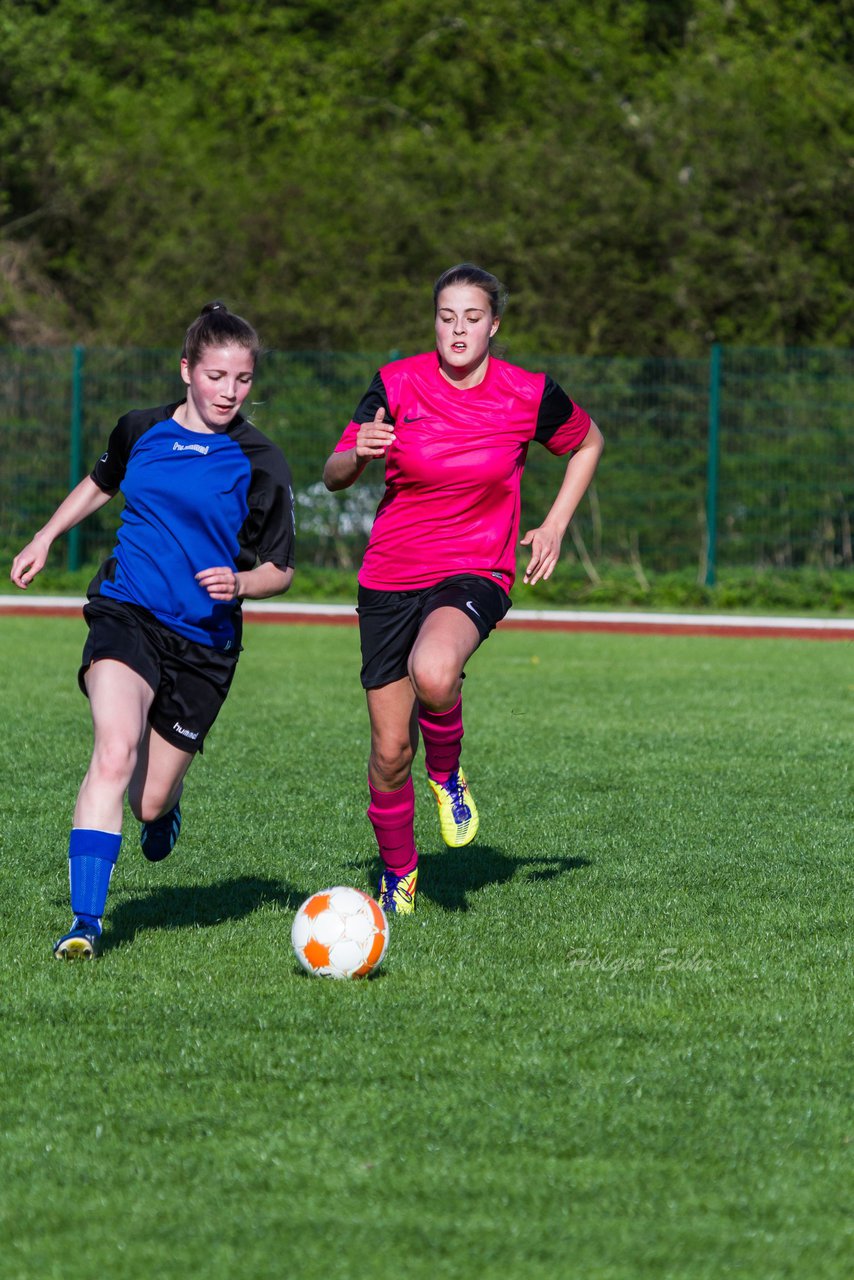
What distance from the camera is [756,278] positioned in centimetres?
2481

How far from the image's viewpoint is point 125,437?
5.49m

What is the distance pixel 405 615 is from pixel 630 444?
48.7ft

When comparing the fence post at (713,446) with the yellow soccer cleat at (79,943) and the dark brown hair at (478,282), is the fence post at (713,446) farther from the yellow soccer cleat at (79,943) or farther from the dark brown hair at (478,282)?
the yellow soccer cleat at (79,943)

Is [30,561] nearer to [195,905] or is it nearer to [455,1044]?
[195,905]

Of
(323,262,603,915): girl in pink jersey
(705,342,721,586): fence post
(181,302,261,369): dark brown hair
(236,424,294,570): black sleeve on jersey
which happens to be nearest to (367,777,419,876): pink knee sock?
(323,262,603,915): girl in pink jersey

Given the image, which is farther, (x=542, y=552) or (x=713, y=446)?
(x=713, y=446)

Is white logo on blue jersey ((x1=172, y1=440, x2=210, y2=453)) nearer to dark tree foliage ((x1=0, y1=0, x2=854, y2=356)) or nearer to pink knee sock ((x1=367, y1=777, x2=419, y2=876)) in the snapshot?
pink knee sock ((x1=367, y1=777, x2=419, y2=876))

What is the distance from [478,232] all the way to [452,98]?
693cm

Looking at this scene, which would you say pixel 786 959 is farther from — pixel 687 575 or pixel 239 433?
pixel 687 575

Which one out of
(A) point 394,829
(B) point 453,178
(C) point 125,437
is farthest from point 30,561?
(B) point 453,178

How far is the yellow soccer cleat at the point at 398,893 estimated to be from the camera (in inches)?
228

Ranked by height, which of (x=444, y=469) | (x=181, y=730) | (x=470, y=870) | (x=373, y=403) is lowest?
(x=470, y=870)

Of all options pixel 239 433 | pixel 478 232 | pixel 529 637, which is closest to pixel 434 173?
pixel 478 232

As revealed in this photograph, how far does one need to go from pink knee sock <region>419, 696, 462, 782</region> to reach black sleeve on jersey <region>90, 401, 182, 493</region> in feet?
4.17
